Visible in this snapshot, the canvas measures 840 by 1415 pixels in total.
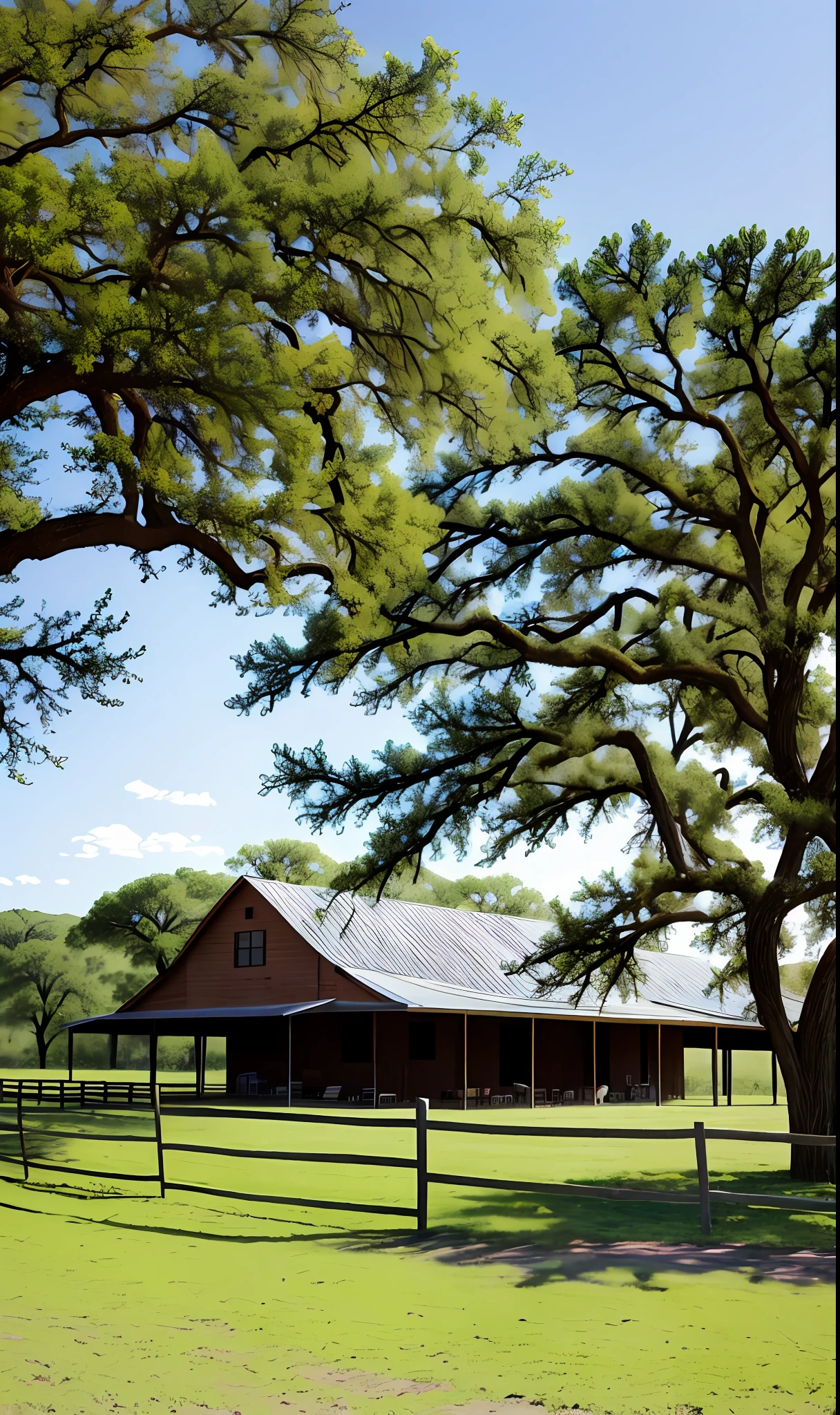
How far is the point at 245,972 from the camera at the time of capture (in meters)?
37.2

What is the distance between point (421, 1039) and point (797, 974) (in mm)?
19292

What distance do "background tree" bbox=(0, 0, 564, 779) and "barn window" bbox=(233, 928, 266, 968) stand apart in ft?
80.6

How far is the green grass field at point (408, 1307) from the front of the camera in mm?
6824

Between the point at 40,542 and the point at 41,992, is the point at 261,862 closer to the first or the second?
the point at 41,992

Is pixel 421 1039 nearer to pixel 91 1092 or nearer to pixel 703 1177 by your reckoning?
pixel 91 1092

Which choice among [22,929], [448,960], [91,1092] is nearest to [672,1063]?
[448,960]

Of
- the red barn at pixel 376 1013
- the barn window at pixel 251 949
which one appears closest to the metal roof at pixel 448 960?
the red barn at pixel 376 1013

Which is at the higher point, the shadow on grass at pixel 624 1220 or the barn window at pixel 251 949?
the barn window at pixel 251 949

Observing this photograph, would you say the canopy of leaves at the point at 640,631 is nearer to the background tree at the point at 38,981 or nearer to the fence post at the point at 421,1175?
the fence post at the point at 421,1175

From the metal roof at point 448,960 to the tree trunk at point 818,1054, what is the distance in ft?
52.9

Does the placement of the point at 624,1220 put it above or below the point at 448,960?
below

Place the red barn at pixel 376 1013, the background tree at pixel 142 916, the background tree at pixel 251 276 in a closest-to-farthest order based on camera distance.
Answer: the background tree at pixel 251 276 < the red barn at pixel 376 1013 < the background tree at pixel 142 916

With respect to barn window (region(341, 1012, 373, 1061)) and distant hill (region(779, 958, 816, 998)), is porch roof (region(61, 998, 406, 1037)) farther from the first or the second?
distant hill (region(779, 958, 816, 998))

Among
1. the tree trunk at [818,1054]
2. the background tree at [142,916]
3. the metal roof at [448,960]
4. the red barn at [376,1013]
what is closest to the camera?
the tree trunk at [818,1054]
